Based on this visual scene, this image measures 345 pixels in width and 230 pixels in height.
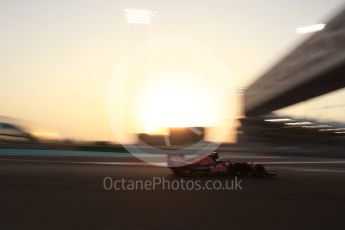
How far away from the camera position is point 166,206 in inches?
306

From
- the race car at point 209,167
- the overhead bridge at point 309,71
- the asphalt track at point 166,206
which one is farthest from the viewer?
the overhead bridge at point 309,71

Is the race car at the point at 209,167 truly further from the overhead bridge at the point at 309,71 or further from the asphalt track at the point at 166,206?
the overhead bridge at the point at 309,71

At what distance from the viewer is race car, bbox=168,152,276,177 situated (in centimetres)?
1268

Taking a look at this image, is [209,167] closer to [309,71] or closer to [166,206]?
[166,206]

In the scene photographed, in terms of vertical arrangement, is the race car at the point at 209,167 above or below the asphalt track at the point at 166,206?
above

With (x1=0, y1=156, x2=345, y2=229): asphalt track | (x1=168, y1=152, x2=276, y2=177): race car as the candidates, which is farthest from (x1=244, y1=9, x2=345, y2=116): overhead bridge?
(x1=0, y1=156, x2=345, y2=229): asphalt track

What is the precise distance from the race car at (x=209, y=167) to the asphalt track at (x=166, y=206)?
50.4 inches

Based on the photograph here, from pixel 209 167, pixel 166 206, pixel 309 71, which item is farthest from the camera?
pixel 309 71

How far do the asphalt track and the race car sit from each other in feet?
4.20

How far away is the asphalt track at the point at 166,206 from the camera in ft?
21.0

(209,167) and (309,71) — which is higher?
(309,71)

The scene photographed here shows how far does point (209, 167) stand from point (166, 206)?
16.8 feet

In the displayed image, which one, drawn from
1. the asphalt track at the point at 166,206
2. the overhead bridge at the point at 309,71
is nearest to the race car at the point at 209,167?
the asphalt track at the point at 166,206

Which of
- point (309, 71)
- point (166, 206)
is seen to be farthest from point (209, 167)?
point (309, 71)
